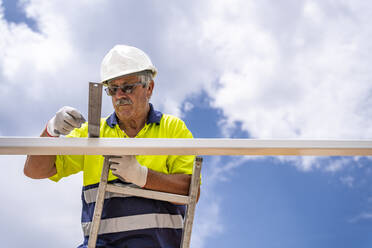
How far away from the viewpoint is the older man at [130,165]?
8.86ft

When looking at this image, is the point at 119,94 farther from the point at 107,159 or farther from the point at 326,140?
the point at 326,140

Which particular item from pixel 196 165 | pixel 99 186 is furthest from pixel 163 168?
pixel 99 186

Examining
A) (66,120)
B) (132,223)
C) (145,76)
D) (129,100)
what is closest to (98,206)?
(132,223)

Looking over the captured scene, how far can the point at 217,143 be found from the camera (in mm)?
2145

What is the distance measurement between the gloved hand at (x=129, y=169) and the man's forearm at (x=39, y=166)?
0.52 meters

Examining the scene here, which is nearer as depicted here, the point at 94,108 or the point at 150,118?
the point at 94,108

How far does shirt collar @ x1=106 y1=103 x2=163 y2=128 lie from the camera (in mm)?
3154

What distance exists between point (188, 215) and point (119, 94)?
107 centimetres

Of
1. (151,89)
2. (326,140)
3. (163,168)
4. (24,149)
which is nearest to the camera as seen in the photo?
(24,149)

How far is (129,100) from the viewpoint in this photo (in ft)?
9.85

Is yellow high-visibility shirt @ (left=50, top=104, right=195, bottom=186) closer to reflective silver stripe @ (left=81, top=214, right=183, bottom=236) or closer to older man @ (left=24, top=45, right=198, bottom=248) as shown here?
older man @ (left=24, top=45, right=198, bottom=248)

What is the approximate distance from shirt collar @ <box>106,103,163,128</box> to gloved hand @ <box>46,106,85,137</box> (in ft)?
1.85

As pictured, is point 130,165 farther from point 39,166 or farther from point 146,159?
point 39,166

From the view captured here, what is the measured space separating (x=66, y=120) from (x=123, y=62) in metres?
0.73
